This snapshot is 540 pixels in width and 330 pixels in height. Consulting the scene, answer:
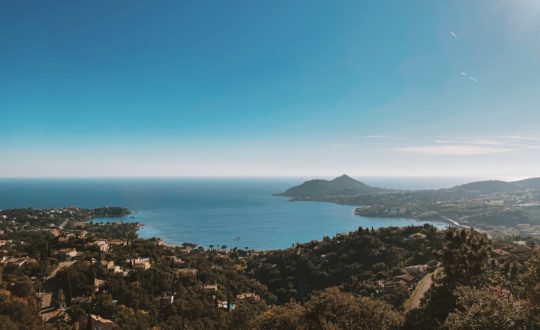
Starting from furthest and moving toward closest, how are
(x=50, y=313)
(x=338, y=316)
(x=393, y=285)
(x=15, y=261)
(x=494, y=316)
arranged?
(x=393, y=285)
(x=15, y=261)
(x=50, y=313)
(x=338, y=316)
(x=494, y=316)

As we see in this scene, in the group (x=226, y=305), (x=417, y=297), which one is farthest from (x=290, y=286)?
(x=417, y=297)

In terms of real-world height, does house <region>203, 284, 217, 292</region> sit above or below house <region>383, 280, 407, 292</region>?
below

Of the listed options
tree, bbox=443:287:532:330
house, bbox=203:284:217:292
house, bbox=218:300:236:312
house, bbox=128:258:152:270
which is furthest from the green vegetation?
house, bbox=203:284:217:292

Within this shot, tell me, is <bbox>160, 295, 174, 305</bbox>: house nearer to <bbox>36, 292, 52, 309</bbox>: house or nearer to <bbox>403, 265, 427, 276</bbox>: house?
<bbox>36, 292, 52, 309</bbox>: house

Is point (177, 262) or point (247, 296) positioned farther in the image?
point (177, 262)

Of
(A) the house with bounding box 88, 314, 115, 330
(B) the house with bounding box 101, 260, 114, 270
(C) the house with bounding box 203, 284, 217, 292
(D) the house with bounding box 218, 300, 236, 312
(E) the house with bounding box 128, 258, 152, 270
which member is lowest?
(D) the house with bounding box 218, 300, 236, 312

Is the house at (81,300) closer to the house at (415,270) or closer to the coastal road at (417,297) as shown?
the coastal road at (417,297)

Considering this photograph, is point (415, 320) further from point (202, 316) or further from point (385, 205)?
point (385, 205)

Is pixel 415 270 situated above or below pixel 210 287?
above

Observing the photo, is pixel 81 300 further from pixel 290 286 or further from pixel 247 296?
pixel 290 286

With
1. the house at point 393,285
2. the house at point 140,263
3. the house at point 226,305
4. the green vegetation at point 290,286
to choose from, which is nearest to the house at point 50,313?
the green vegetation at point 290,286
